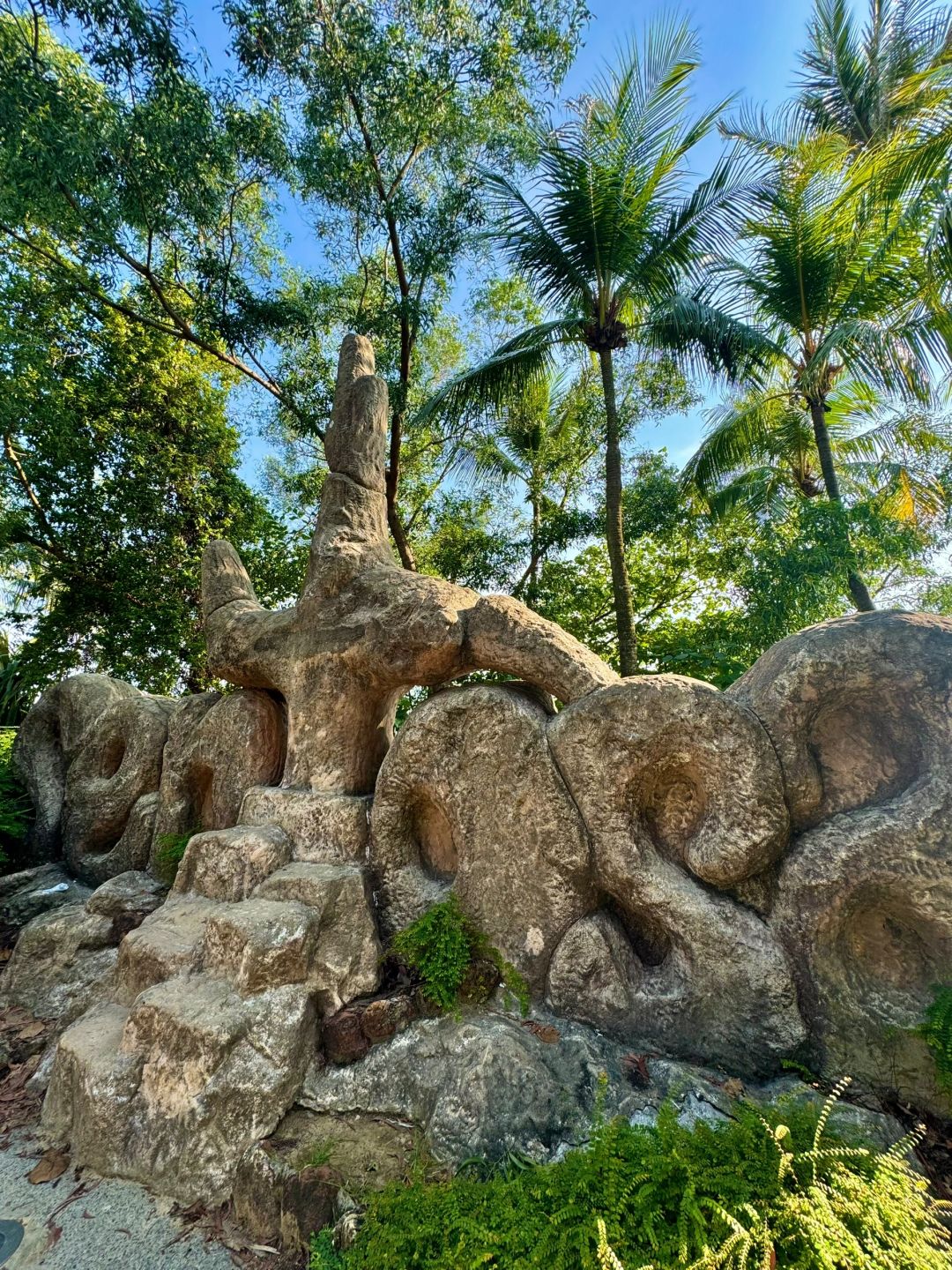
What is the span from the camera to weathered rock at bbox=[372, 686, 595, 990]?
10.5 ft

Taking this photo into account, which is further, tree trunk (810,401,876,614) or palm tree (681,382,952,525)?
palm tree (681,382,952,525)

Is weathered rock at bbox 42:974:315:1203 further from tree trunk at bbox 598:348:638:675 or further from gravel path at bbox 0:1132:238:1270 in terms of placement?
tree trunk at bbox 598:348:638:675

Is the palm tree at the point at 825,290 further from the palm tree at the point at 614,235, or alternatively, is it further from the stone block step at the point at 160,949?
the stone block step at the point at 160,949

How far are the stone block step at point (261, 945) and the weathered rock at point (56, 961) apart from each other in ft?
4.52

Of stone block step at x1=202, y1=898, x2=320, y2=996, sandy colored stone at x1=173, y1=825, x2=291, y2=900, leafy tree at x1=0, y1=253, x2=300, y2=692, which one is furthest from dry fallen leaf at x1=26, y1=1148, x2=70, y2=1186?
leafy tree at x1=0, y1=253, x2=300, y2=692

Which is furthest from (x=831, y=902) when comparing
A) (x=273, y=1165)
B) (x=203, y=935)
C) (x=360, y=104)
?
(x=360, y=104)

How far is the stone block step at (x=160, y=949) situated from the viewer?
10.4 ft

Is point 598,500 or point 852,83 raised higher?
point 852,83

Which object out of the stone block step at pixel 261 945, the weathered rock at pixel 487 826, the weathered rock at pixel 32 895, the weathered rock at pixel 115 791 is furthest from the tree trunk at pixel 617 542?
the weathered rock at pixel 32 895

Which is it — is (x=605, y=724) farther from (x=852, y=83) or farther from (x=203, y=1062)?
(x=852, y=83)

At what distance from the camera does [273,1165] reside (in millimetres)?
2438

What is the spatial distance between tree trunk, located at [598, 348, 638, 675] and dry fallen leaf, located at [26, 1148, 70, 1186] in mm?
6643

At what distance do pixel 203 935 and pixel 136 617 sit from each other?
24.5ft

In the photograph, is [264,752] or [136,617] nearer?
[264,752]
